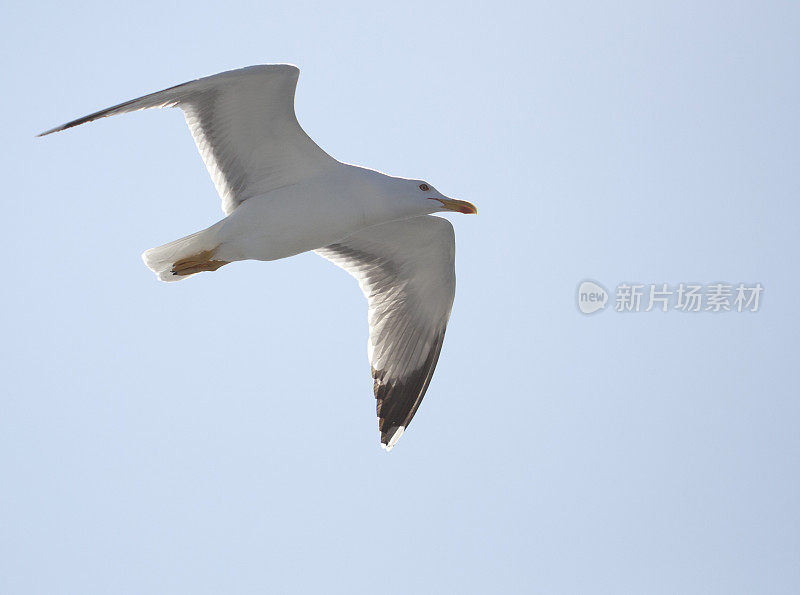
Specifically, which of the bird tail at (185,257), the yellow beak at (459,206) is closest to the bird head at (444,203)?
the yellow beak at (459,206)

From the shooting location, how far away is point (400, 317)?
8.07 meters

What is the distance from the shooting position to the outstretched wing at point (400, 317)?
796 cm

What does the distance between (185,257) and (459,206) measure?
6.21ft

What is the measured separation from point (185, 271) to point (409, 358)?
6.46ft

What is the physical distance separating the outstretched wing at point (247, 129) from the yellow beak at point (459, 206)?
81 centimetres

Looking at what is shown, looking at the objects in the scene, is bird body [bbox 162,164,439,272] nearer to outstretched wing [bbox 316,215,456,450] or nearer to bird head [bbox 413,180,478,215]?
bird head [bbox 413,180,478,215]

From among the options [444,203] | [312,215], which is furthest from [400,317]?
[312,215]

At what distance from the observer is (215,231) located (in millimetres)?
6828

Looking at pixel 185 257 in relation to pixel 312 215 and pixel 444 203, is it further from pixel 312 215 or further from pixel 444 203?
pixel 444 203

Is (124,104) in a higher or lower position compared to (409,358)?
higher

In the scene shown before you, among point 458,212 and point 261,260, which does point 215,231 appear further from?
point 458,212

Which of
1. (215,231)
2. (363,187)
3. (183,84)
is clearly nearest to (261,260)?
(215,231)

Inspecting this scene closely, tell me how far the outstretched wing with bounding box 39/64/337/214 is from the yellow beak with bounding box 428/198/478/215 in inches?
31.8

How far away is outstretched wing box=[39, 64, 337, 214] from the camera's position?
21.2 ft
